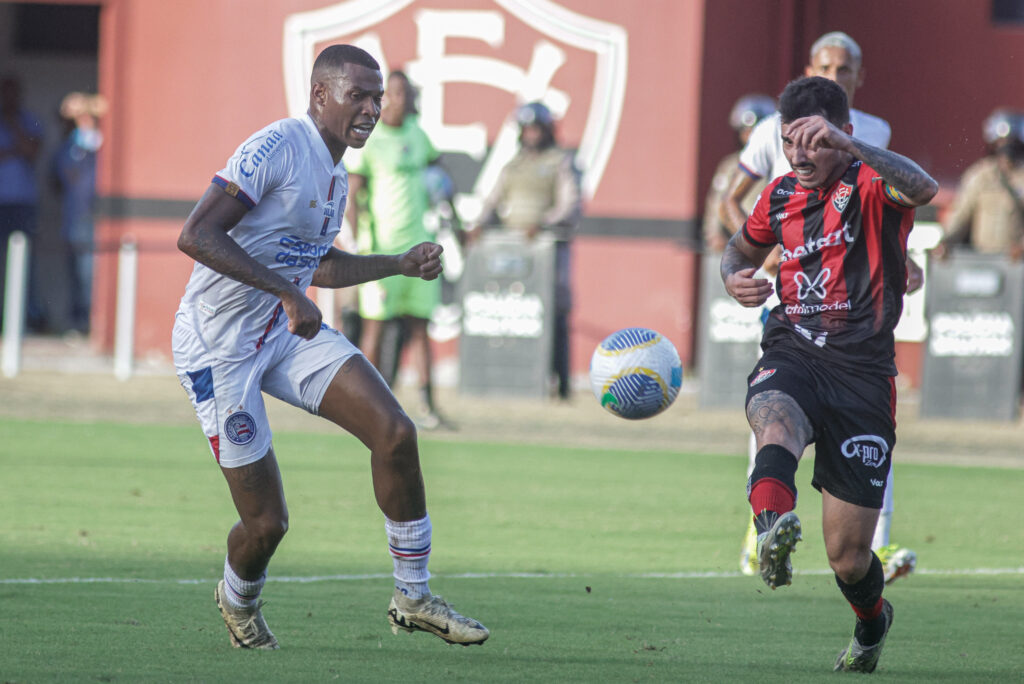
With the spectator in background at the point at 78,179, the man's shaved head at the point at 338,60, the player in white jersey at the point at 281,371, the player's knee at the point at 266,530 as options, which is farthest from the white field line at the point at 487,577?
the spectator in background at the point at 78,179

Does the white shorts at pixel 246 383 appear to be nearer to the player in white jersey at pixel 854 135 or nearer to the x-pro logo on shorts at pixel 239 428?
the x-pro logo on shorts at pixel 239 428

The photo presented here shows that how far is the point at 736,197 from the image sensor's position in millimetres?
8172

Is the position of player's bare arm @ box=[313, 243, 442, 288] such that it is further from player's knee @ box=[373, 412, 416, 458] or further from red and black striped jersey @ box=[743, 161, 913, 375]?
red and black striped jersey @ box=[743, 161, 913, 375]

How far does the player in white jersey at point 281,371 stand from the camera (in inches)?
231

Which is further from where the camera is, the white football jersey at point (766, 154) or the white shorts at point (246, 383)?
the white football jersey at point (766, 154)

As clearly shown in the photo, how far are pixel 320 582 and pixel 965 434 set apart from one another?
887 centimetres

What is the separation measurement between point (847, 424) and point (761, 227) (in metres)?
0.85

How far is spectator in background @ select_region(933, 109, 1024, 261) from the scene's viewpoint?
53.6 ft

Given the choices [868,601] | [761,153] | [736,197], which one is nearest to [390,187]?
[736,197]

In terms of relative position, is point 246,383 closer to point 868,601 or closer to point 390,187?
point 868,601

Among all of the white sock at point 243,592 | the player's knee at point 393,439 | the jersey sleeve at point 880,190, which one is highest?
the jersey sleeve at point 880,190

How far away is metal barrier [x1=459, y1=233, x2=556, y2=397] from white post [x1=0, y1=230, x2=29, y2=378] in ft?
14.3

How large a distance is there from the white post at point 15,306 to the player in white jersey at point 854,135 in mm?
9705

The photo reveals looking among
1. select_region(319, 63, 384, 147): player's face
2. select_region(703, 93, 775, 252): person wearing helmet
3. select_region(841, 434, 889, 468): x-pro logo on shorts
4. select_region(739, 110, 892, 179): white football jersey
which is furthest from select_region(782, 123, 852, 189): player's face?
select_region(703, 93, 775, 252): person wearing helmet
